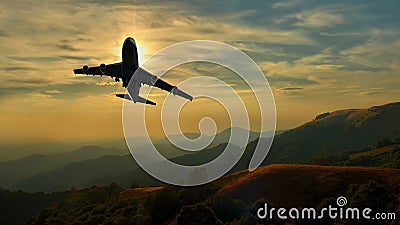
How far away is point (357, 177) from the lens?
112250 millimetres

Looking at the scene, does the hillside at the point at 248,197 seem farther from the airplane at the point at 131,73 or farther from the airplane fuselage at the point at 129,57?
the airplane fuselage at the point at 129,57

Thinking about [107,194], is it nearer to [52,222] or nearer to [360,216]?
[52,222]

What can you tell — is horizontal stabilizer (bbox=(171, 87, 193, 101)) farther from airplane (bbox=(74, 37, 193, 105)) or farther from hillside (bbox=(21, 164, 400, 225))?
hillside (bbox=(21, 164, 400, 225))

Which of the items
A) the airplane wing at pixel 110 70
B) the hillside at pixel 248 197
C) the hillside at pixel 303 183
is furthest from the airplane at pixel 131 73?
the hillside at pixel 303 183

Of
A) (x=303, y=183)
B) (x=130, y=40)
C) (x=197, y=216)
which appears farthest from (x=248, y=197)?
(x=130, y=40)

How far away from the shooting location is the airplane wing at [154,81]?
201 feet

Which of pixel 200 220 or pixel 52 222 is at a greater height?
pixel 200 220

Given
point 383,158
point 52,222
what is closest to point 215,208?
point 52,222

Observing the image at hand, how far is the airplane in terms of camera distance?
57625mm

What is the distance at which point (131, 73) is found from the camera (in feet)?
197

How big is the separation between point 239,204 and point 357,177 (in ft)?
191

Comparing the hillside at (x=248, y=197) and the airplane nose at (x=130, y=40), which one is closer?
the airplane nose at (x=130, y=40)
